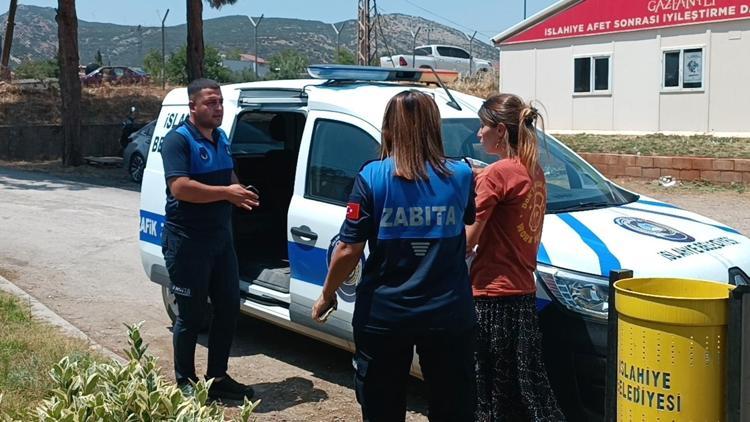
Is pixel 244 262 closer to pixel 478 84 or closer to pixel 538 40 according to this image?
pixel 538 40

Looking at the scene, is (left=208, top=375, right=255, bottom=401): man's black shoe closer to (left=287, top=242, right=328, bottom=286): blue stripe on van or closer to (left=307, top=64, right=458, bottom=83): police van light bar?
(left=287, top=242, right=328, bottom=286): blue stripe on van

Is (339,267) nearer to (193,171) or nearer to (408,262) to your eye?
(408,262)

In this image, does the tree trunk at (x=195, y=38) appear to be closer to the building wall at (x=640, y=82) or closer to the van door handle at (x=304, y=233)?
the building wall at (x=640, y=82)

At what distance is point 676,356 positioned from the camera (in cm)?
365

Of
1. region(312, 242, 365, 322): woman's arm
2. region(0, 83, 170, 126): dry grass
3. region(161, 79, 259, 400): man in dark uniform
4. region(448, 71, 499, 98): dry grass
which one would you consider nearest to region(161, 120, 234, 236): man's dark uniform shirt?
region(161, 79, 259, 400): man in dark uniform

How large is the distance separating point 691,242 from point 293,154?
3.48m

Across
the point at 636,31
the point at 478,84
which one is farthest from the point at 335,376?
the point at 478,84

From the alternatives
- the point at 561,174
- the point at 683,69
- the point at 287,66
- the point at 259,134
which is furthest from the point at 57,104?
the point at 287,66

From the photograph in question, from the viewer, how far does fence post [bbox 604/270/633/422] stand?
3.98 m

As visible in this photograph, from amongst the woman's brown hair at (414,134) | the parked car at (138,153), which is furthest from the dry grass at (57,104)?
the woman's brown hair at (414,134)

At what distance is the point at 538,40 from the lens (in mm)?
27062

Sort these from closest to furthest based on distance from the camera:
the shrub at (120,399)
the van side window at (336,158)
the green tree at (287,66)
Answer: the shrub at (120,399) → the van side window at (336,158) → the green tree at (287,66)

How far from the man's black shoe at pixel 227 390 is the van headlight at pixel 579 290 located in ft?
6.75

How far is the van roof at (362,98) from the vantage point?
5.55 metres
